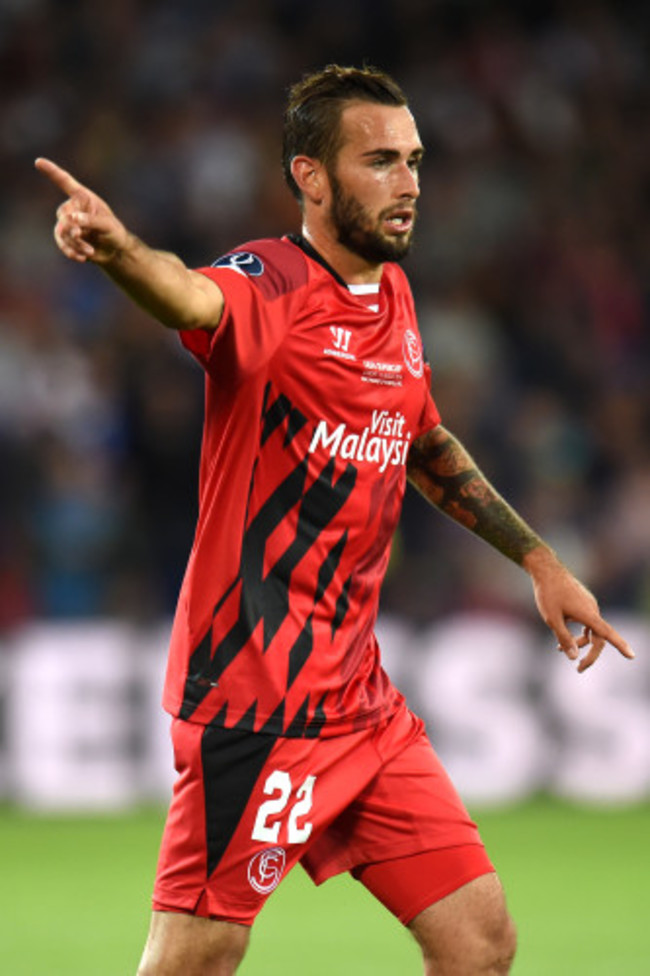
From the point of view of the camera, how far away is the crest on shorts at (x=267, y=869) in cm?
401

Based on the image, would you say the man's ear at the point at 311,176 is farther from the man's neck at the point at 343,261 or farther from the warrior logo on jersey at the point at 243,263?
the warrior logo on jersey at the point at 243,263

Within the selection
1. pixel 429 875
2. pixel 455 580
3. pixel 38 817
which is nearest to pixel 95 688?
pixel 38 817

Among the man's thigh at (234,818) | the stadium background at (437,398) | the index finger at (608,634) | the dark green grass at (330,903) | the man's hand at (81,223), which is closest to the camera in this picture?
the man's hand at (81,223)

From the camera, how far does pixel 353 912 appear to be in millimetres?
7219

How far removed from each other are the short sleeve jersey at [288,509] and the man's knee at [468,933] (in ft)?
1.46

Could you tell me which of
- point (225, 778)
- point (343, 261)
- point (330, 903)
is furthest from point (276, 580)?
point (330, 903)

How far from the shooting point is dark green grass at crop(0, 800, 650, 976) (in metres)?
6.30

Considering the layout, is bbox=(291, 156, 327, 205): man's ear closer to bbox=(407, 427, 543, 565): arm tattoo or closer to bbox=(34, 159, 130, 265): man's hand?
bbox=(407, 427, 543, 565): arm tattoo

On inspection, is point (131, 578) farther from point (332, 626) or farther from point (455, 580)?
point (332, 626)

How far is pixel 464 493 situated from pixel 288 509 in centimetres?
72

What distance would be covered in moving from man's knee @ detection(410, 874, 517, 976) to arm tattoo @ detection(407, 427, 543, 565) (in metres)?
0.82

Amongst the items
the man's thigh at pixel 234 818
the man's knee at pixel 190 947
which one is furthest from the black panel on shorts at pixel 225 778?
the man's knee at pixel 190 947

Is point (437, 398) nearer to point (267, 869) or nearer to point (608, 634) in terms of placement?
point (608, 634)

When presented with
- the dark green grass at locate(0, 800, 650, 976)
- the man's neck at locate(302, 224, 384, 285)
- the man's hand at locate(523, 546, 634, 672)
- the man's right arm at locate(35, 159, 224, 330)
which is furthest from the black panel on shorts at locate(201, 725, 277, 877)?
the dark green grass at locate(0, 800, 650, 976)
